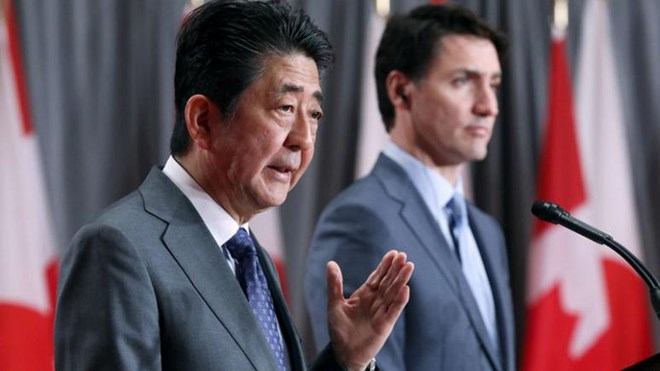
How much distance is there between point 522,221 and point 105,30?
1556mm

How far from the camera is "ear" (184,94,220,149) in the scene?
1.68 meters

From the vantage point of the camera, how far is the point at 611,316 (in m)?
3.69

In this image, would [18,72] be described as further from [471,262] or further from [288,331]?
[288,331]

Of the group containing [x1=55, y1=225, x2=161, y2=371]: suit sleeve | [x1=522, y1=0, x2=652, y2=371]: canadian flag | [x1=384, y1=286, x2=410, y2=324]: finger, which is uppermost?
[x1=55, y1=225, x2=161, y2=371]: suit sleeve

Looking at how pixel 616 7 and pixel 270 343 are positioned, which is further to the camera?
pixel 616 7

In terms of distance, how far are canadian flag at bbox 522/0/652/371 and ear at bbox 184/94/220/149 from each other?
222 centimetres

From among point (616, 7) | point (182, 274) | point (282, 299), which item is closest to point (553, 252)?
point (616, 7)

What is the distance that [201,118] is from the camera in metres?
1.69

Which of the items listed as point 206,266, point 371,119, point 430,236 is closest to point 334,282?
point 206,266

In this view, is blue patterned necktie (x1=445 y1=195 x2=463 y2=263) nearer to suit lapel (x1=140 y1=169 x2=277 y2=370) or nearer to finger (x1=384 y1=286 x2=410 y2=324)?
finger (x1=384 y1=286 x2=410 y2=324)

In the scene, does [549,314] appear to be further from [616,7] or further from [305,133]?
[305,133]

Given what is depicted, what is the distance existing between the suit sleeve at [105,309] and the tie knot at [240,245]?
262 mm

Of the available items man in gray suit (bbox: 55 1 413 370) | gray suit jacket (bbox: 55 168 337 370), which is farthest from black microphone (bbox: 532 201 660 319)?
gray suit jacket (bbox: 55 168 337 370)

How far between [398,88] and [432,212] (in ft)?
1.32
